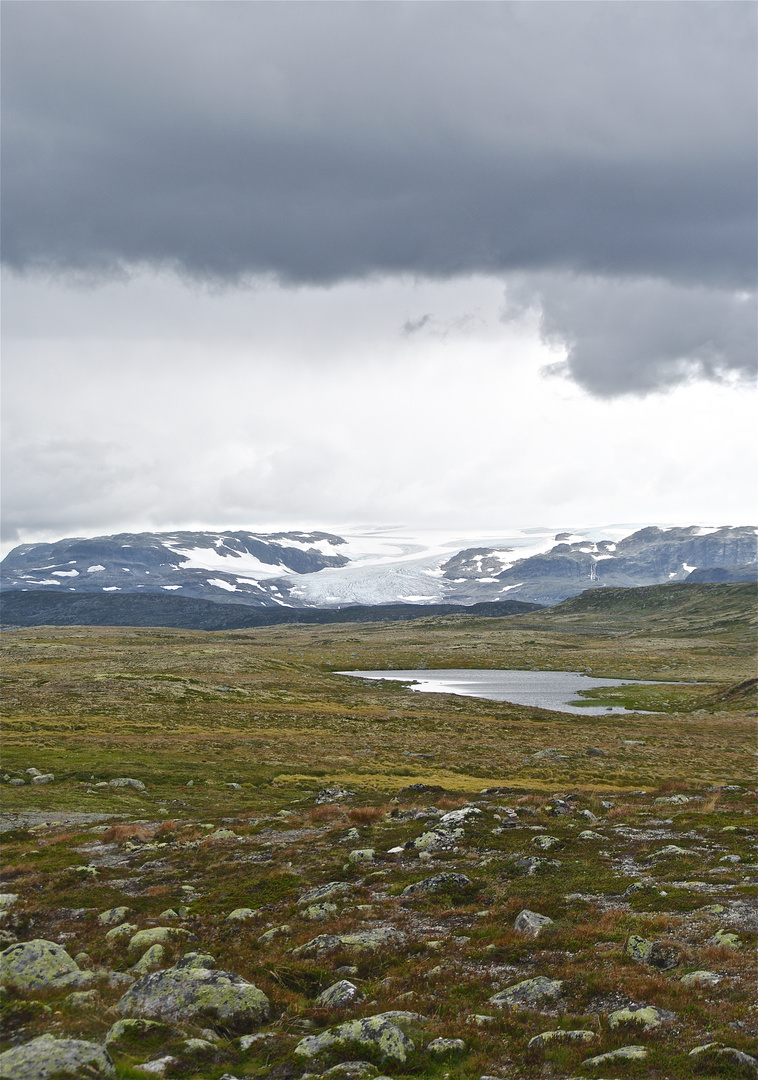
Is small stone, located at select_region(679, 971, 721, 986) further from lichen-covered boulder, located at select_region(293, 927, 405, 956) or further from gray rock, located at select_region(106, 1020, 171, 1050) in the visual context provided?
gray rock, located at select_region(106, 1020, 171, 1050)

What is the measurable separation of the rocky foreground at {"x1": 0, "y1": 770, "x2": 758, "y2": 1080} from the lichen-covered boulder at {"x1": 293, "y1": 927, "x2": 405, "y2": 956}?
0.06 meters

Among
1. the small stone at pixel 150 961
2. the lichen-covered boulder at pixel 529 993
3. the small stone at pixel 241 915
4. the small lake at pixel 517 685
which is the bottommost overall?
the small lake at pixel 517 685

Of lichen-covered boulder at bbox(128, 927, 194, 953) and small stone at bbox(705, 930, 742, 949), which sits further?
lichen-covered boulder at bbox(128, 927, 194, 953)

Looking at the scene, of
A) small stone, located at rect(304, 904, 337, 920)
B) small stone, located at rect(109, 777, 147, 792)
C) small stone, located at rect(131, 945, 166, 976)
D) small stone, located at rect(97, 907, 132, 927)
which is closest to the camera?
small stone, located at rect(131, 945, 166, 976)

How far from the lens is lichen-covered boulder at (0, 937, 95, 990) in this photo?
14645 millimetres

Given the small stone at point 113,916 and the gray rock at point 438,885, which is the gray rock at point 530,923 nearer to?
the gray rock at point 438,885

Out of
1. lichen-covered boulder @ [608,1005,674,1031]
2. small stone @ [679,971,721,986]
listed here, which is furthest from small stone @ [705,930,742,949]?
lichen-covered boulder @ [608,1005,674,1031]

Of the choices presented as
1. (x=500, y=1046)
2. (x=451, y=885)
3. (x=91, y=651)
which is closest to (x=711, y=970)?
(x=500, y=1046)

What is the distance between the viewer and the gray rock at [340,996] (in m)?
13.6

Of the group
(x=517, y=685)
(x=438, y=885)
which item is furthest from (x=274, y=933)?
(x=517, y=685)

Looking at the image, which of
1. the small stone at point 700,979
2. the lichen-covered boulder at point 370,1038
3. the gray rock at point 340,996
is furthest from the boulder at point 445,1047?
the small stone at point 700,979

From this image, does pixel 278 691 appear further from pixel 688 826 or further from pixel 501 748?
pixel 688 826

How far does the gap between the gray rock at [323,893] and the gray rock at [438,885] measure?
1976 millimetres

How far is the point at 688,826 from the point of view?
2848 cm
